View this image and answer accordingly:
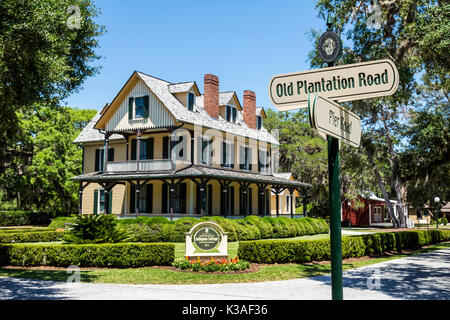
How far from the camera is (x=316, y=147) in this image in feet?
153

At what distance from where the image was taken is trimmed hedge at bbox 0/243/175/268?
12477mm

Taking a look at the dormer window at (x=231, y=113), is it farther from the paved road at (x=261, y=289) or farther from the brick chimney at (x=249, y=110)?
the paved road at (x=261, y=289)

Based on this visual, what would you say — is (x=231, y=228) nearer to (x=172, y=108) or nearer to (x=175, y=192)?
(x=175, y=192)

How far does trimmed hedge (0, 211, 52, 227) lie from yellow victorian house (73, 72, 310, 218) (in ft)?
31.5

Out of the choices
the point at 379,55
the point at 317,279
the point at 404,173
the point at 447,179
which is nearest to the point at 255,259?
the point at 317,279

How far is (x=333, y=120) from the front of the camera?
2.99 m

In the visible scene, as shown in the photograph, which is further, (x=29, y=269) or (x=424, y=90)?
(x=424, y=90)

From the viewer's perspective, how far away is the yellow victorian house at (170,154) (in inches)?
1061

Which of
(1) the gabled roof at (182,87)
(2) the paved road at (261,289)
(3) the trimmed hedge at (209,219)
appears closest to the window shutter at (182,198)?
(3) the trimmed hedge at (209,219)

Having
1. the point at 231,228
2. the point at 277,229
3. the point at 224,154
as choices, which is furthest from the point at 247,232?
the point at 224,154

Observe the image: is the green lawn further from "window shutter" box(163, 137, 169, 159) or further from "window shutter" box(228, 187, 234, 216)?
"window shutter" box(228, 187, 234, 216)

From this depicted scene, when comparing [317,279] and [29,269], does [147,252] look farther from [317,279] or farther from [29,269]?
[317,279]

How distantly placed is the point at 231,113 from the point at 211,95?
258 cm
